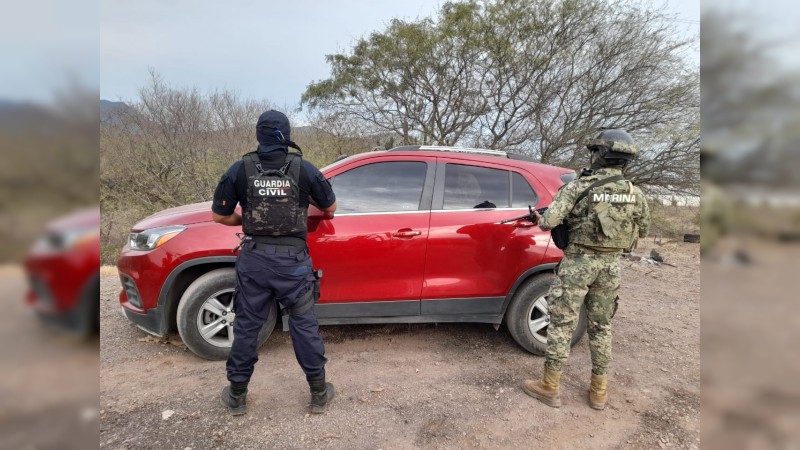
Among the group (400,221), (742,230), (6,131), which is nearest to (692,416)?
(400,221)

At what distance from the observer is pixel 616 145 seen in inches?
104

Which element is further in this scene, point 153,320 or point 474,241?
point 474,241

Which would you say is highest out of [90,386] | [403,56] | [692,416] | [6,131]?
[403,56]

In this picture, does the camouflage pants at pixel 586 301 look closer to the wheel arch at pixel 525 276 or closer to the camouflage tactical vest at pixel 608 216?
the camouflage tactical vest at pixel 608 216

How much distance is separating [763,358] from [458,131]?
12714 millimetres

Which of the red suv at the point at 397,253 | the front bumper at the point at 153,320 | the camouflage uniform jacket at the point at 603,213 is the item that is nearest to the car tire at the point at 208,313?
the red suv at the point at 397,253

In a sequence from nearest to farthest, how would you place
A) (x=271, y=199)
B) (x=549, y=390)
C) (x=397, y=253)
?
(x=271, y=199) → (x=549, y=390) → (x=397, y=253)

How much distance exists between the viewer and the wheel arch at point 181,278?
3053 millimetres

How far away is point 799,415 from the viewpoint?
594 mm

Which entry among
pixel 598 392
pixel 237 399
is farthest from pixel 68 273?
pixel 598 392

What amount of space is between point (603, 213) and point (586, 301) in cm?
68

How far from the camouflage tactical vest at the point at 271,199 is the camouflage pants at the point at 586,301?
1.90m

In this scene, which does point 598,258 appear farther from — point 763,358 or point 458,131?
point 458,131

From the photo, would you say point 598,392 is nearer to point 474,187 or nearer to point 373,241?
point 474,187
